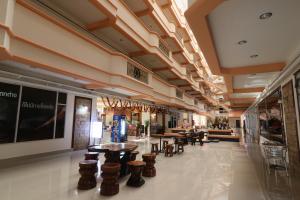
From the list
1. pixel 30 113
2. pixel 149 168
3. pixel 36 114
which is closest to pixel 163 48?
pixel 36 114

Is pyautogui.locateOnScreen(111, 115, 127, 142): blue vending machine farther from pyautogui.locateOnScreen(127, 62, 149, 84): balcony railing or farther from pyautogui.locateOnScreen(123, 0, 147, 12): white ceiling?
pyautogui.locateOnScreen(123, 0, 147, 12): white ceiling

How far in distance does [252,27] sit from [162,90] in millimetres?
8278

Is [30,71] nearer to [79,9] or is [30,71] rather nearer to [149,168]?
[79,9]

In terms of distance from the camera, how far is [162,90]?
1161 cm

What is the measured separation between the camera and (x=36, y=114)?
24.0 feet

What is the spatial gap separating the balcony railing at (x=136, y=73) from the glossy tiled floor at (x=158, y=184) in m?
4.00

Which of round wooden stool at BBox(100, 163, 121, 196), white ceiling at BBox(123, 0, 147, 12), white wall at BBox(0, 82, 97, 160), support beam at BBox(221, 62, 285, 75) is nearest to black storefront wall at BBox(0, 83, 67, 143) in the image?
white wall at BBox(0, 82, 97, 160)

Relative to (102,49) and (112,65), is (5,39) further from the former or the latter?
(112,65)

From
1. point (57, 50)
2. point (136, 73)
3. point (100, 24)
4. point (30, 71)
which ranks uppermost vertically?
point (100, 24)

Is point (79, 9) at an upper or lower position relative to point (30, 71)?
upper

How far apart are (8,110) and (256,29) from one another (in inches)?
310

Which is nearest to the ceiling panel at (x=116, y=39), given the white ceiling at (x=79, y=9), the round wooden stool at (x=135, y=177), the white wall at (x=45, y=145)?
the white ceiling at (x=79, y=9)

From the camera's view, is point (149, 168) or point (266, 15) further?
point (149, 168)

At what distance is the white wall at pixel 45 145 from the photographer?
6248 millimetres
